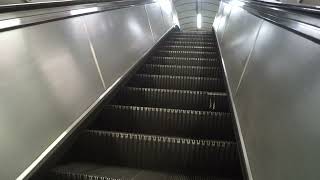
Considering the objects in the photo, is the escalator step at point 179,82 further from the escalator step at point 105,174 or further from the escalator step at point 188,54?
the escalator step at point 105,174

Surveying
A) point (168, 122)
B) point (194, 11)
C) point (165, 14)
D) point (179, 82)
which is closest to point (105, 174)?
point (168, 122)

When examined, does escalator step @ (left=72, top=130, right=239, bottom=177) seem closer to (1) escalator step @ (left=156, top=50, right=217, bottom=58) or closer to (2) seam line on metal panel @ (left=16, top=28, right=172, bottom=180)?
(2) seam line on metal panel @ (left=16, top=28, right=172, bottom=180)

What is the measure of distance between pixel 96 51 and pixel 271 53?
1.72m

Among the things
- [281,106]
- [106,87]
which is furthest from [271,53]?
[106,87]

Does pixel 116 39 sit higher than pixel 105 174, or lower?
higher

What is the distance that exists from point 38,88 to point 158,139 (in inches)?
32.0

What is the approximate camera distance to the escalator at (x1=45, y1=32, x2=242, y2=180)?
229 cm

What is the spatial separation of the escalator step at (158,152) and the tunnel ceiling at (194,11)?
15884 mm

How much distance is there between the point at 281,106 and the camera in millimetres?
1548

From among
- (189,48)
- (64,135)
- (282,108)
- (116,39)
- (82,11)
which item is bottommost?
(189,48)

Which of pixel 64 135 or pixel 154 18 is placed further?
pixel 154 18

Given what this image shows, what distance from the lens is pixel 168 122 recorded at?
291cm

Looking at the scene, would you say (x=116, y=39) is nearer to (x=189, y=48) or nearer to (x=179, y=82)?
(x=179, y=82)

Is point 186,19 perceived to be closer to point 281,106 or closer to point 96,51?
point 96,51
